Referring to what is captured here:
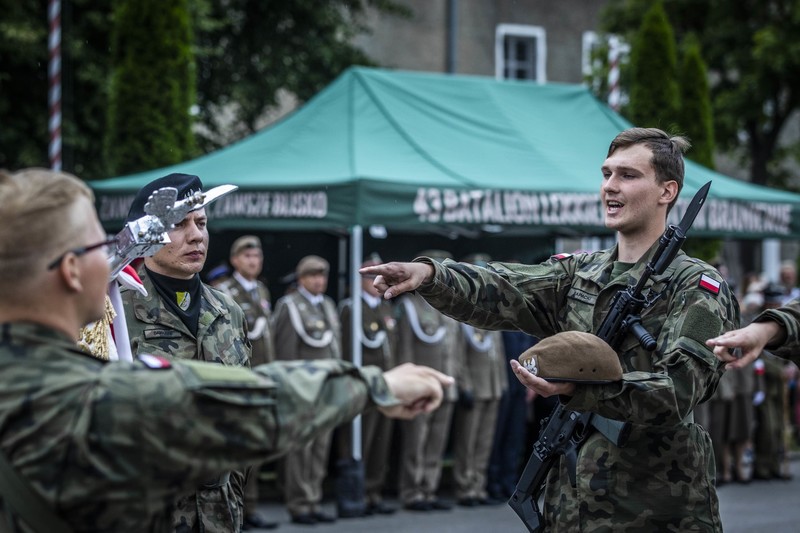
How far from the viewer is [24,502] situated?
2365mm

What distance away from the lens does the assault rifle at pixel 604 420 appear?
3783mm

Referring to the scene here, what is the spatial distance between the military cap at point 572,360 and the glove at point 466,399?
751 centimetres

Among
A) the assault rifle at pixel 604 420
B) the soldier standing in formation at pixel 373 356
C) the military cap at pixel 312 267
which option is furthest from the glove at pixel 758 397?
the assault rifle at pixel 604 420

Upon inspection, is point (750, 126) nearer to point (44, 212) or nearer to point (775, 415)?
point (775, 415)

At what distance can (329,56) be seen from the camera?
61.7ft

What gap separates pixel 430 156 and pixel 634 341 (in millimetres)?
6688

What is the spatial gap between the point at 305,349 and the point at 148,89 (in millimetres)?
3763

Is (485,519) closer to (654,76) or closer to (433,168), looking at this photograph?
(433,168)

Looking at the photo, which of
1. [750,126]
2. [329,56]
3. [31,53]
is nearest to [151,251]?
[31,53]

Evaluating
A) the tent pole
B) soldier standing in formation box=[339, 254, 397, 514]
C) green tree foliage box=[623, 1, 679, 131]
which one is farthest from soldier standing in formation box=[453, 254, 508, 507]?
green tree foliage box=[623, 1, 679, 131]

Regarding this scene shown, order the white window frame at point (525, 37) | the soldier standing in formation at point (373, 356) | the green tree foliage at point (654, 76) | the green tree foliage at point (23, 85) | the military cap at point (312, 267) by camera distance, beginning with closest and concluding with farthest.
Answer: the military cap at point (312, 267)
the soldier standing in formation at point (373, 356)
the green tree foliage at point (23, 85)
the green tree foliage at point (654, 76)
the white window frame at point (525, 37)

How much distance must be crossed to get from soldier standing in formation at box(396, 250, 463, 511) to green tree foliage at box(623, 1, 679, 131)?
17.4 feet

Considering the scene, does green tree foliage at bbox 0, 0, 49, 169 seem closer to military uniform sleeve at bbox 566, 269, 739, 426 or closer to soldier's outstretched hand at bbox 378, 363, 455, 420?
→ military uniform sleeve at bbox 566, 269, 739, 426

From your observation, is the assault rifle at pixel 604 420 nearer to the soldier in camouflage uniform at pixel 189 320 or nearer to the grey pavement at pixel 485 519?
the soldier in camouflage uniform at pixel 189 320
